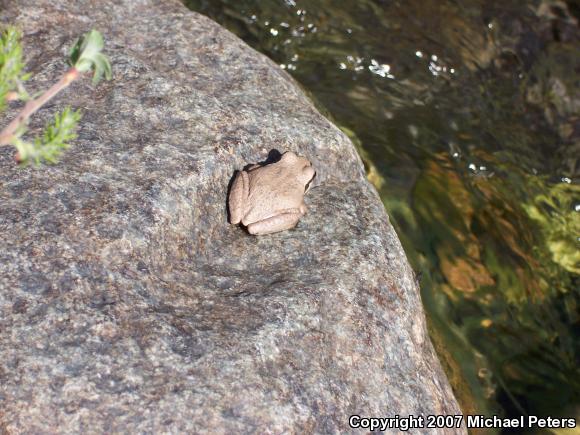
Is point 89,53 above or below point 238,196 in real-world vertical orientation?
above

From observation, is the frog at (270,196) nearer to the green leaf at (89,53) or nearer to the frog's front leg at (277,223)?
Answer: the frog's front leg at (277,223)

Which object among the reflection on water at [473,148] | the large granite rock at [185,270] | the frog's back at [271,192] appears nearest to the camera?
the large granite rock at [185,270]

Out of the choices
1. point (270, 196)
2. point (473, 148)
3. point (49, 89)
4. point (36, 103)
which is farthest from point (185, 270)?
point (473, 148)

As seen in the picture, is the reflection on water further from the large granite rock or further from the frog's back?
the frog's back

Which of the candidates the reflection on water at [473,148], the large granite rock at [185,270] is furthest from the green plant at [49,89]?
the reflection on water at [473,148]

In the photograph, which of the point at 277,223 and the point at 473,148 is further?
the point at 473,148

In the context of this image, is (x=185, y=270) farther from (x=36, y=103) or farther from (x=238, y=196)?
(x=36, y=103)

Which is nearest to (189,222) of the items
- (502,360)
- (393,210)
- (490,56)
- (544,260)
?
(393,210)
